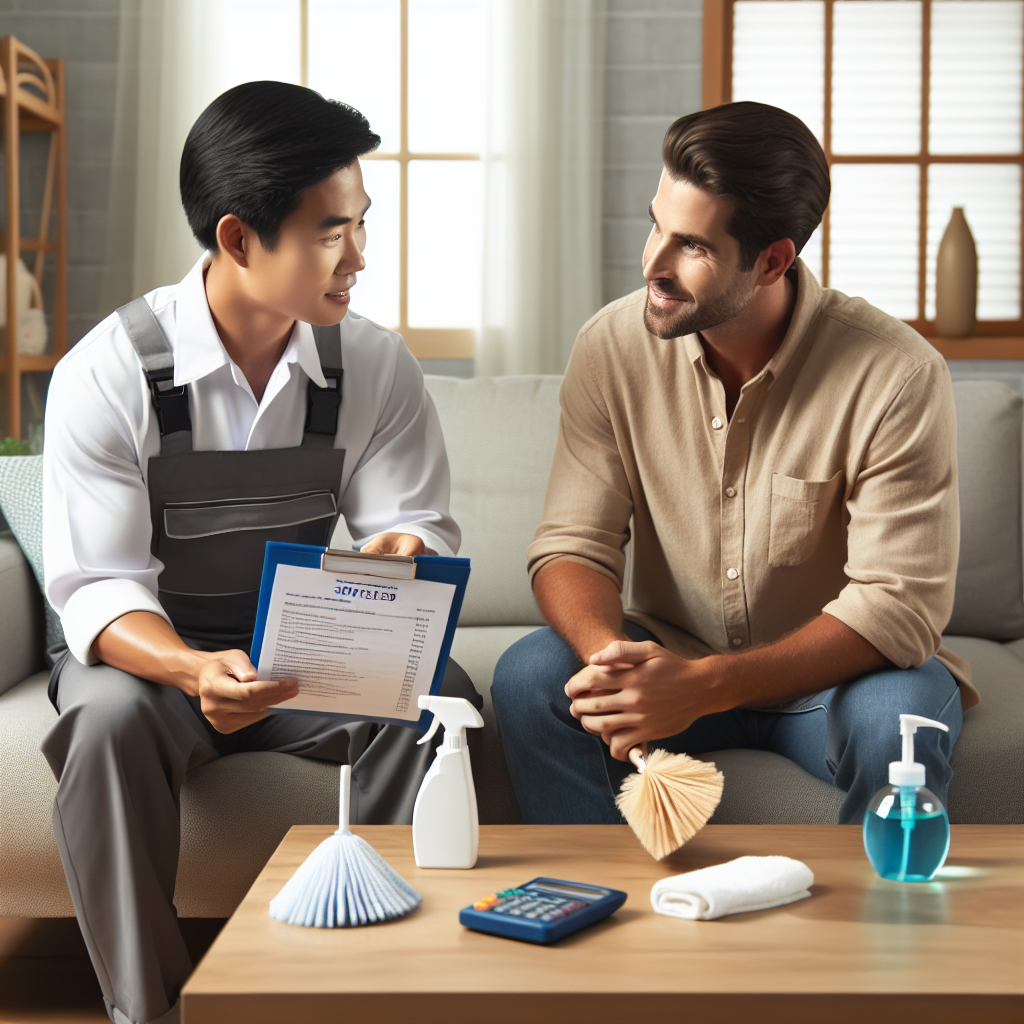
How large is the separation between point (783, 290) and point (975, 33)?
199cm

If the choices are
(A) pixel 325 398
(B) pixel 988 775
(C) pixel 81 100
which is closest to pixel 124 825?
(A) pixel 325 398

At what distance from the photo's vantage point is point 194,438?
1.53m

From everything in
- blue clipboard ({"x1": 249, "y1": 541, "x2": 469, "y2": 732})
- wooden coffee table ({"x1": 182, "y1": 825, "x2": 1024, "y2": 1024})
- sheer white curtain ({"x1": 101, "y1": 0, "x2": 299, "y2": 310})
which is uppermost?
sheer white curtain ({"x1": 101, "y1": 0, "x2": 299, "y2": 310})

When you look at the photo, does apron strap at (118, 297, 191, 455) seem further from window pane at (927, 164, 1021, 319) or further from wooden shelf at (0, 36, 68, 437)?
window pane at (927, 164, 1021, 319)

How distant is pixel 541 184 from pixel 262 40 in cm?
85

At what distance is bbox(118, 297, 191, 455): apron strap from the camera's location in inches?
58.9

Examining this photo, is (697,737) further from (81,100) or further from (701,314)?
(81,100)

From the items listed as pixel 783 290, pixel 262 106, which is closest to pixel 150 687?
pixel 262 106

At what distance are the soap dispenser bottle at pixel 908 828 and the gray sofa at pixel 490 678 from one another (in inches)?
16.9

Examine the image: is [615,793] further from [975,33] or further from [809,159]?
[975,33]

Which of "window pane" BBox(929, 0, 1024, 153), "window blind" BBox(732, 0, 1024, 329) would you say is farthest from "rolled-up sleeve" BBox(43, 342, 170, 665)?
"window pane" BBox(929, 0, 1024, 153)

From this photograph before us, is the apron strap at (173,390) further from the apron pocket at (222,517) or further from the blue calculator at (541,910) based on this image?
the blue calculator at (541,910)

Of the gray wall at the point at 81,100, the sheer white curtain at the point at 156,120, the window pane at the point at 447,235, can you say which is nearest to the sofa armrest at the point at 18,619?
the sheer white curtain at the point at 156,120

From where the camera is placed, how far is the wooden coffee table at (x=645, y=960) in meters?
0.80
